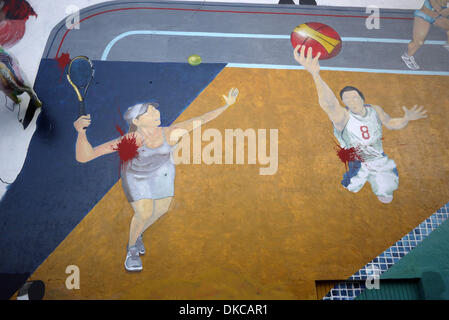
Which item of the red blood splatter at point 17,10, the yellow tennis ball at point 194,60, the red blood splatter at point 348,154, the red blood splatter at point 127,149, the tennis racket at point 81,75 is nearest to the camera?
the red blood splatter at point 127,149

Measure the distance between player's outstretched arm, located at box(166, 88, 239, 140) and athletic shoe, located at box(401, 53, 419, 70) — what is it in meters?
2.53

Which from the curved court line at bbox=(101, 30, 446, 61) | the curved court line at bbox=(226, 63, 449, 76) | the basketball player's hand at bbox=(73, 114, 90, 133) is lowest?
the basketball player's hand at bbox=(73, 114, 90, 133)

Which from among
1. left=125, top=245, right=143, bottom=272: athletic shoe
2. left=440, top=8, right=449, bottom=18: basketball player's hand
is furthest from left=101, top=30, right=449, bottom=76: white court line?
left=125, top=245, right=143, bottom=272: athletic shoe

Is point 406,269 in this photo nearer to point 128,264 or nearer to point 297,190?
point 297,190

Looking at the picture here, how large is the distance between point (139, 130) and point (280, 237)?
2124 mm

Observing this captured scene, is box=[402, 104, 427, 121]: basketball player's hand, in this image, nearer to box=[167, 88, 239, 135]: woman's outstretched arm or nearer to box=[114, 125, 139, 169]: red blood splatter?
box=[167, 88, 239, 135]: woman's outstretched arm

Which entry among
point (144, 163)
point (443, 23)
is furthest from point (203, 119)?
point (443, 23)

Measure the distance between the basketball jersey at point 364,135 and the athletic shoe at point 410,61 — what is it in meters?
1.07

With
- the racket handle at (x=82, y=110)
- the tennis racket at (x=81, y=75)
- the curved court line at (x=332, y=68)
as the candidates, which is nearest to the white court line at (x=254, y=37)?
the curved court line at (x=332, y=68)

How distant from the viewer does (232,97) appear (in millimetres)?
4973

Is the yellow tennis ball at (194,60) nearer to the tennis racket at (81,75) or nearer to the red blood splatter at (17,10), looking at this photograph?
the tennis racket at (81,75)

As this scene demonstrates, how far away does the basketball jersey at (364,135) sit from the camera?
15.6 ft

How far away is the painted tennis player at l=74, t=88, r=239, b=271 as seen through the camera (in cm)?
427

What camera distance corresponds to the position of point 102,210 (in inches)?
170
